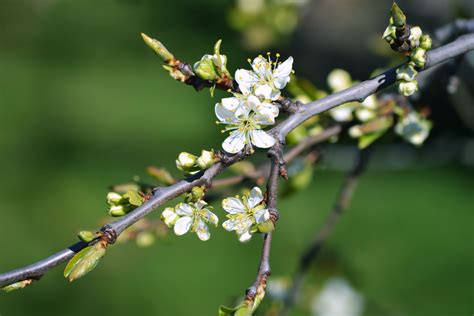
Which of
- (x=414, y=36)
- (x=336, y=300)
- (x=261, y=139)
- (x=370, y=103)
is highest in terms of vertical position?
(x=414, y=36)

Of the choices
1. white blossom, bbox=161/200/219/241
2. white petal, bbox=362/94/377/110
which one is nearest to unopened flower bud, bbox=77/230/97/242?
white blossom, bbox=161/200/219/241

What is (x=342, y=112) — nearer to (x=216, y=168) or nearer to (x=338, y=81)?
(x=338, y=81)

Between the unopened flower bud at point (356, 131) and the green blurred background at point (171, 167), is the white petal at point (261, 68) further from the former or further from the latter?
the green blurred background at point (171, 167)

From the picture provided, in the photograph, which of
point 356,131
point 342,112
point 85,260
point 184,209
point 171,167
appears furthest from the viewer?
point 171,167

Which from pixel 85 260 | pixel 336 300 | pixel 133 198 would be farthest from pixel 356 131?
pixel 336 300

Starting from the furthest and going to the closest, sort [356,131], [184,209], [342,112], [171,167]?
[171,167] → [342,112] → [356,131] → [184,209]

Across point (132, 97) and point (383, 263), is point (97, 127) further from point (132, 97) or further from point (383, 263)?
point (383, 263)

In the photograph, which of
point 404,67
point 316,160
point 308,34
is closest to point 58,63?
point 308,34
